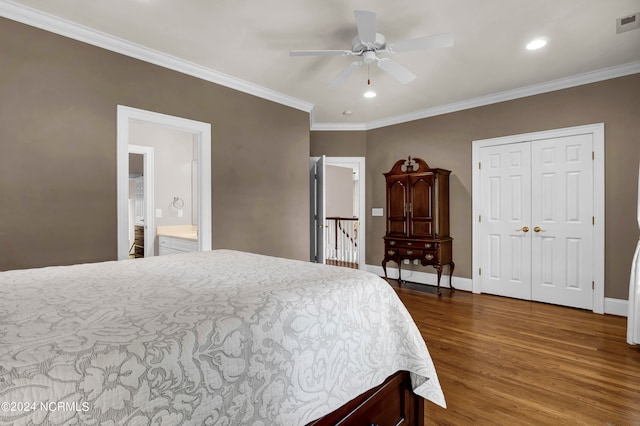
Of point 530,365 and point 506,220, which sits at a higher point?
point 506,220

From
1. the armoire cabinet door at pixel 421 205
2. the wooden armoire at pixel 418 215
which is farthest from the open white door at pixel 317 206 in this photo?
the armoire cabinet door at pixel 421 205

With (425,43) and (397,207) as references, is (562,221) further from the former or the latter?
(425,43)

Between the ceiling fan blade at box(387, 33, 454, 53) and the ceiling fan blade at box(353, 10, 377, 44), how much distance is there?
175 millimetres

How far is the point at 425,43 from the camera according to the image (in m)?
2.34

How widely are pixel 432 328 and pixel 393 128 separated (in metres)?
3.39

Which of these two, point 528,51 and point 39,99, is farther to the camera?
point 528,51

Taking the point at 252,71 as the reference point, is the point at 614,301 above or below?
below

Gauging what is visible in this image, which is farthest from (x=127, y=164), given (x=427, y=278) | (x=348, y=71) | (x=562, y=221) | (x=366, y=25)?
(x=562, y=221)

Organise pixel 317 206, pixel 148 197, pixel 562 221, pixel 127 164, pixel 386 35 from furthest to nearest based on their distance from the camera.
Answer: pixel 317 206 < pixel 148 197 < pixel 562 221 < pixel 127 164 < pixel 386 35

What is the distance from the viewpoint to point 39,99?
2.43 metres

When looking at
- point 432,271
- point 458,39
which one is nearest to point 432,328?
point 432,271

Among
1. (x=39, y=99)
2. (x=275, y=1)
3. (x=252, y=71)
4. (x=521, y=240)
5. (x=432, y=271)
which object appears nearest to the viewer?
(x=275, y=1)

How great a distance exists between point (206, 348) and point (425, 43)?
2454 millimetres

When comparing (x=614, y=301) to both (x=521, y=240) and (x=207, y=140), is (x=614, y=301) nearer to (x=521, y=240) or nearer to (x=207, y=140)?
(x=521, y=240)
